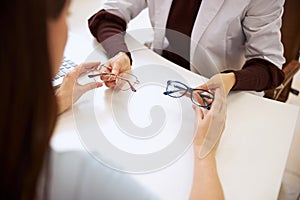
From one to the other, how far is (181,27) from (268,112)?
41 centimetres

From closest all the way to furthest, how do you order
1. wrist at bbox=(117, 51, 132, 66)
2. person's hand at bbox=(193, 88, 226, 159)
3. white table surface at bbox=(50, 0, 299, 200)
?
white table surface at bbox=(50, 0, 299, 200), person's hand at bbox=(193, 88, 226, 159), wrist at bbox=(117, 51, 132, 66)

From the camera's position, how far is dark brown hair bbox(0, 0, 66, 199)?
38cm

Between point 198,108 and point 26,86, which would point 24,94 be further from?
point 198,108

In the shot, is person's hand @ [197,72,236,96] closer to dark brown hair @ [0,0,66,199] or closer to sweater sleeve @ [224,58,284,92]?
sweater sleeve @ [224,58,284,92]

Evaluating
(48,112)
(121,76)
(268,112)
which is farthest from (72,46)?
(48,112)

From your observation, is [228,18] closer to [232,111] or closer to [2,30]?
[232,111]

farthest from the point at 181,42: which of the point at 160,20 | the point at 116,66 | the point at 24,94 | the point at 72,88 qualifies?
the point at 24,94

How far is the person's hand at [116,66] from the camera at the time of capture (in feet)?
3.11

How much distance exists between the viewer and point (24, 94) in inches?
16.5

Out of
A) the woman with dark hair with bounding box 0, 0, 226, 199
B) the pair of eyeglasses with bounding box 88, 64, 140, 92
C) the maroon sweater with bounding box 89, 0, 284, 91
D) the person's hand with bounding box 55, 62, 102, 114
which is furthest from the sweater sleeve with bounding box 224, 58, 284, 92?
the woman with dark hair with bounding box 0, 0, 226, 199

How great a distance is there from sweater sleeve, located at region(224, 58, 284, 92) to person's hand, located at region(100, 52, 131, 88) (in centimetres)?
28

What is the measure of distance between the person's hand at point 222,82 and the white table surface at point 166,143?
3 cm

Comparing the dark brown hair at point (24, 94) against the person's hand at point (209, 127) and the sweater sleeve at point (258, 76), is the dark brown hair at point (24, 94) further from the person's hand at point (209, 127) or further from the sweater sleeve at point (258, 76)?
the sweater sleeve at point (258, 76)

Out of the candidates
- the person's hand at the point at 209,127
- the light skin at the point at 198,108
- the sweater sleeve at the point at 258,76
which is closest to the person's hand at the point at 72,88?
the light skin at the point at 198,108
